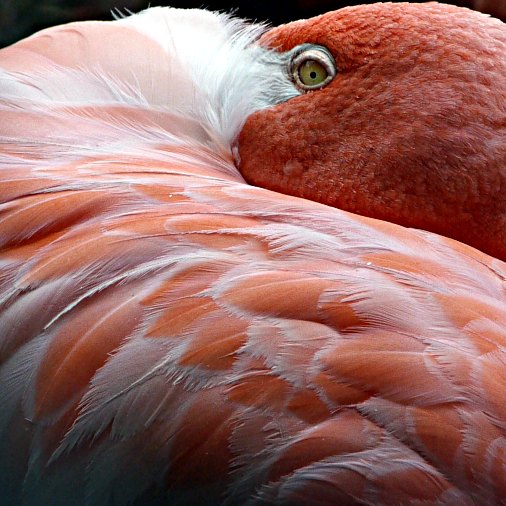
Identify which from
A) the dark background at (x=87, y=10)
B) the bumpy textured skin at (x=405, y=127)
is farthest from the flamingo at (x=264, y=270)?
the dark background at (x=87, y=10)

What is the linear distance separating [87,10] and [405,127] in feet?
5.07

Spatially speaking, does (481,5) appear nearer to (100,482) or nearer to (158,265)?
(158,265)

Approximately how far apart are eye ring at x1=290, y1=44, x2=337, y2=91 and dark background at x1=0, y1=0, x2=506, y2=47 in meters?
1.11

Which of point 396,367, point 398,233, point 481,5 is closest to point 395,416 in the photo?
point 396,367

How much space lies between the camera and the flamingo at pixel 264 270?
829 mm

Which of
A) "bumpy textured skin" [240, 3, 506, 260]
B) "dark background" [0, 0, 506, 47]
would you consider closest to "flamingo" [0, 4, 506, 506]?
"bumpy textured skin" [240, 3, 506, 260]

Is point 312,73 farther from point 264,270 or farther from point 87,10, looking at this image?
point 87,10

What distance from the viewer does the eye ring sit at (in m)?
1.24

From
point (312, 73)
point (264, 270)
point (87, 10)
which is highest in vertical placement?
point (312, 73)

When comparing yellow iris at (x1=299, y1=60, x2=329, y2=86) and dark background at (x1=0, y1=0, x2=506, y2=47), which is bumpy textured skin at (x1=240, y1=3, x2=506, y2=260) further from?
dark background at (x1=0, y1=0, x2=506, y2=47)

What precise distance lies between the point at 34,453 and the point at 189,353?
0.20 meters

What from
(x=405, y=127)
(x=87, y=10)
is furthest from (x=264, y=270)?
(x=87, y=10)

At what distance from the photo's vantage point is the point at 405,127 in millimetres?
1148

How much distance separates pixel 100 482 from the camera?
2.90 ft
